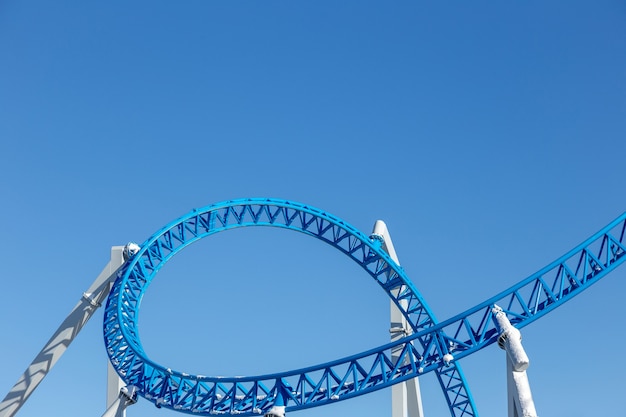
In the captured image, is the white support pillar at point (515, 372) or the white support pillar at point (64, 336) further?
the white support pillar at point (64, 336)

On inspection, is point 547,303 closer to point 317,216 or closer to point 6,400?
point 317,216

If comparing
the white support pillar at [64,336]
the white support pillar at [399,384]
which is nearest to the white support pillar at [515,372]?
the white support pillar at [399,384]

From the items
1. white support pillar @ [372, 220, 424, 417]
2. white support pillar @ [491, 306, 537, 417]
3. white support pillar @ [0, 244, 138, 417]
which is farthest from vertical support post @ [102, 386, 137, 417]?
white support pillar @ [491, 306, 537, 417]

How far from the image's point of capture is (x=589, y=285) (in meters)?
19.9

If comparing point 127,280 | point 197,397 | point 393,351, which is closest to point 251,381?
point 197,397

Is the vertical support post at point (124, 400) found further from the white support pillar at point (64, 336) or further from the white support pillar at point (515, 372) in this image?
the white support pillar at point (515, 372)

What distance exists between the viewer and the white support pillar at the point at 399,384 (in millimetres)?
24172

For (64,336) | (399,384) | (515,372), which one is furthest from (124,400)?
(515,372)

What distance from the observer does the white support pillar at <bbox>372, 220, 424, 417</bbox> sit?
24172mm

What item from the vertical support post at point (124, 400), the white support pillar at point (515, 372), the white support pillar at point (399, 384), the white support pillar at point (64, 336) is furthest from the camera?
the white support pillar at point (64, 336)

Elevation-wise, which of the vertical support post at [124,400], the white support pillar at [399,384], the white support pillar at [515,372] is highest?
the white support pillar at [399,384]

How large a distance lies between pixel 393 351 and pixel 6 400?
12.1 m

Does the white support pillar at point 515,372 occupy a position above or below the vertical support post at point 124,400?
below

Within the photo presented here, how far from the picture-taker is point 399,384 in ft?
79.4
